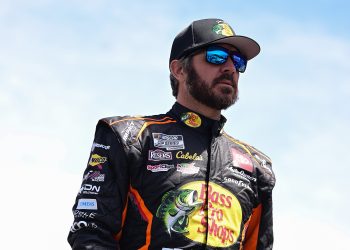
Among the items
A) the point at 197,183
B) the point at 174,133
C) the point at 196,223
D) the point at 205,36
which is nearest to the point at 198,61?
the point at 205,36

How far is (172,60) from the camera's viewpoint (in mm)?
6352

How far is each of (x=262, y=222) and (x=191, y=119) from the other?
124cm

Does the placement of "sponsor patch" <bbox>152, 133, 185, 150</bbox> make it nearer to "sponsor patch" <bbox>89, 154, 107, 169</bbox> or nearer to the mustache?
"sponsor patch" <bbox>89, 154, 107, 169</bbox>

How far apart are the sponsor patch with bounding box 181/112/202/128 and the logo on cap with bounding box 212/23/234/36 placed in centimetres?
88

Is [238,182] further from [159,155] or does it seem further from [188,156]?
[159,155]

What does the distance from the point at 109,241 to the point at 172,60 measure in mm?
2173

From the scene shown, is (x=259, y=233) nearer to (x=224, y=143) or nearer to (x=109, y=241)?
(x=224, y=143)

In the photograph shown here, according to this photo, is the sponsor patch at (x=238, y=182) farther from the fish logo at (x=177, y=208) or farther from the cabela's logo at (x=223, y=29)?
the cabela's logo at (x=223, y=29)

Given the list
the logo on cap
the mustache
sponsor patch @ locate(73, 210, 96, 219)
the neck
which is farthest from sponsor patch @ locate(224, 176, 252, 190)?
the logo on cap

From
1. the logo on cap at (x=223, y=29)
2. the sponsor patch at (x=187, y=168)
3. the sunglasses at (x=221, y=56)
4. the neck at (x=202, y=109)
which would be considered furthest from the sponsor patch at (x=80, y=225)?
the logo on cap at (x=223, y=29)

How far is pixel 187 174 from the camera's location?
17.6 ft

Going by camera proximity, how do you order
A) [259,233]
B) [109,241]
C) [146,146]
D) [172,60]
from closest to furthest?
[109,241] → [146,146] → [259,233] → [172,60]

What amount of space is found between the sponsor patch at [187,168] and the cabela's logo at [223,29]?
1.44 meters

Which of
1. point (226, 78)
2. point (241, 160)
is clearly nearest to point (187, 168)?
point (241, 160)
